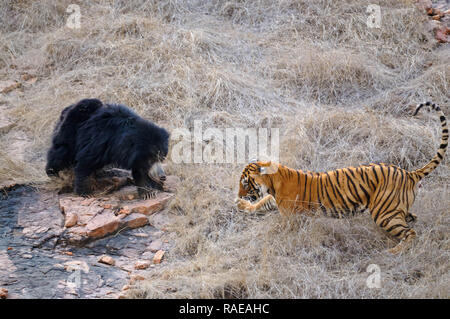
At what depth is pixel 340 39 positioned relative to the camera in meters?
7.05

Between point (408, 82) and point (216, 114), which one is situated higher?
point (408, 82)

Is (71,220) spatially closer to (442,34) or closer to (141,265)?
(141,265)

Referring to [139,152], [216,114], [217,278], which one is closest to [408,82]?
[216,114]

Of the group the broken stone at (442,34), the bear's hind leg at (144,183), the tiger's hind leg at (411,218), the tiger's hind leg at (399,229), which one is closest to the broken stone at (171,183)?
the bear's hind leg at (144,183)

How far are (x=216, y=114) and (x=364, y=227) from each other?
8.19 feet

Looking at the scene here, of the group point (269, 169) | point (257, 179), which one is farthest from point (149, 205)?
point (269, 169)

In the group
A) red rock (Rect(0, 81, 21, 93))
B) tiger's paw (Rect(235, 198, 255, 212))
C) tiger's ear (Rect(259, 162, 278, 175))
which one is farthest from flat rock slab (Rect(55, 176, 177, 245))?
red rock (Rect(0, 81, 21, 93))

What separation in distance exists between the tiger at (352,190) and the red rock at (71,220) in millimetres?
1497

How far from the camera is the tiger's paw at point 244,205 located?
429 cm

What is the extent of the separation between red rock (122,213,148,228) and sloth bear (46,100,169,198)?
0.33 m

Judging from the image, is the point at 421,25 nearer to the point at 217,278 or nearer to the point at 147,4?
the point at 147,4

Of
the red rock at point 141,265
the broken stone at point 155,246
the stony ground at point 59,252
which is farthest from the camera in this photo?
the broken stone at point 155,246

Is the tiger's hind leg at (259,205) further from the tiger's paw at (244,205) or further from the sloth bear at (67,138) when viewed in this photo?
the sloth bear at (67,138)

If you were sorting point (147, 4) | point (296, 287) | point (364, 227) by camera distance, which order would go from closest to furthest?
point (296, 287), point (364, 227), point (147, 4)
